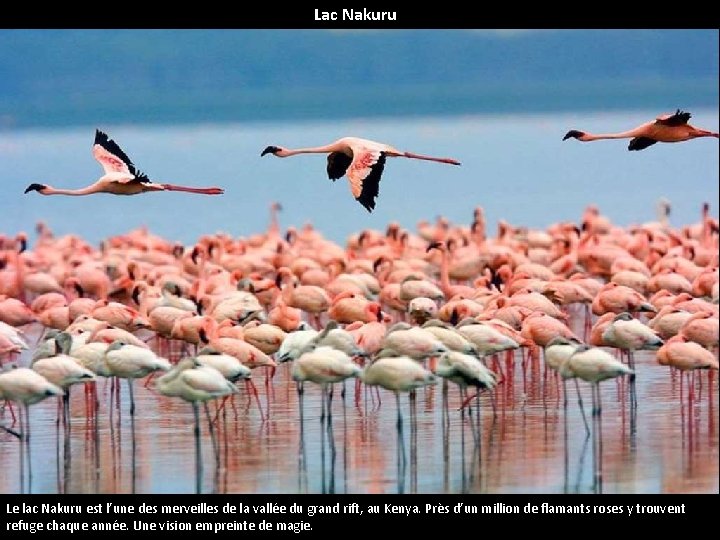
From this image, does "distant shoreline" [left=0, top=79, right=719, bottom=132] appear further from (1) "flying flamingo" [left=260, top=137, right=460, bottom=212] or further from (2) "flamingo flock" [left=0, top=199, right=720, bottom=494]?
(1) "flying flamingo" [left=260, top=137, right=460, bottom=212]

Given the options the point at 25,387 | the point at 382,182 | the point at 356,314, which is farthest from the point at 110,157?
the point at 382,182

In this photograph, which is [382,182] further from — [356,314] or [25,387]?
[25,387]

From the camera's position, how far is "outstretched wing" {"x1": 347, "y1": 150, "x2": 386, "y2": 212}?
12.0 meters

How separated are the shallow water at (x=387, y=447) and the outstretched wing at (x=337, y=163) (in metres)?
1.88

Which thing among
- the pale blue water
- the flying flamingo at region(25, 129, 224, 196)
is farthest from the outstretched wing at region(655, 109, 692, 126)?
the pale blue water

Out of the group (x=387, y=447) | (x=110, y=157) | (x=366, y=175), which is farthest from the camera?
(x=110, y=157)

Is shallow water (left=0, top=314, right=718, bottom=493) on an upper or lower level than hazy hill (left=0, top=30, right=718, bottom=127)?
lower

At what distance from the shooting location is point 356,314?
13.4 m

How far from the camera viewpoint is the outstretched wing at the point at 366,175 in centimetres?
1196

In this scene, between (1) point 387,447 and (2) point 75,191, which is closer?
(1) point 387,447

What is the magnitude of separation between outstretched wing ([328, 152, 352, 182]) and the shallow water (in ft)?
6.16

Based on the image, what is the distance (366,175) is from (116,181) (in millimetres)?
2407

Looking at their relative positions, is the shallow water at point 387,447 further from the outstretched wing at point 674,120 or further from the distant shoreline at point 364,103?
the distant shoreline at point 364,103
